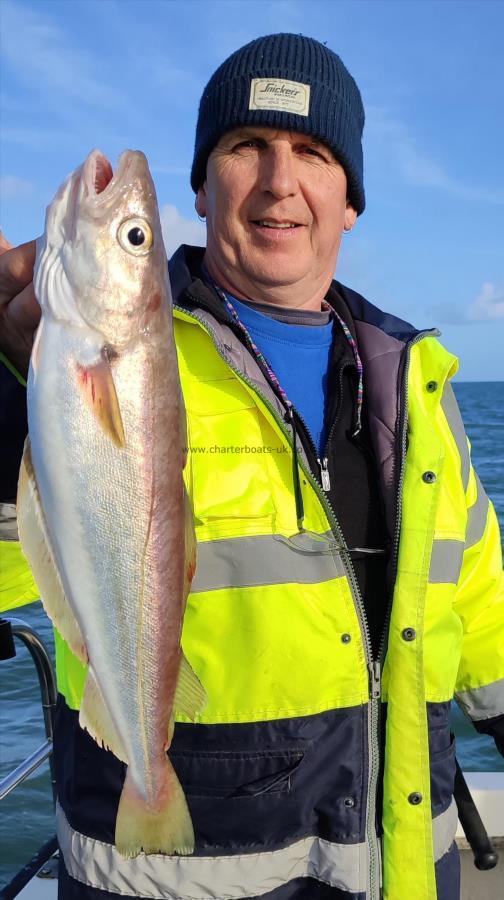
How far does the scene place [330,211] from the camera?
269cm

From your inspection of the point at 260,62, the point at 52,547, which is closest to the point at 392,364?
the point at 260,62

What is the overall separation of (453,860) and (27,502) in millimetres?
1915

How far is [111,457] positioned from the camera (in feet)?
5.33

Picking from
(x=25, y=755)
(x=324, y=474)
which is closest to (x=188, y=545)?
(x=324, y=474)

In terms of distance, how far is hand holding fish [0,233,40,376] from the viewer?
1697 millimetres

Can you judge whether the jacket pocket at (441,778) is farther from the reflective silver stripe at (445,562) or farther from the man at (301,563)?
the reflective silver stripe at (445,562)

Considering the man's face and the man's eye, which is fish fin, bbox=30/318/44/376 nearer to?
the man's face

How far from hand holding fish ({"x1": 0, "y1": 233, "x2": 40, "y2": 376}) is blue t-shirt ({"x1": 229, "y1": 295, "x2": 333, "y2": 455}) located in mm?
973

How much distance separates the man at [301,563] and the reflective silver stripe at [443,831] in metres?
0.01

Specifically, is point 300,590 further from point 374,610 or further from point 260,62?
point 260,62

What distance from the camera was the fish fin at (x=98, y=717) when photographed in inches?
69.2

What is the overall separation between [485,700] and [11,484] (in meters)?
1.86

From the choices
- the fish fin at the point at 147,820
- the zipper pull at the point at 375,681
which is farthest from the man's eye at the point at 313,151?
the fish fin at the point at 147,820

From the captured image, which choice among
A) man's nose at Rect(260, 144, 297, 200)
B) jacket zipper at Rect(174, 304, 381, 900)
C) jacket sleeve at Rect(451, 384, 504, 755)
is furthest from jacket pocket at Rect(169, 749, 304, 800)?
man's nose at Rect(260, 144, 297, 200)
